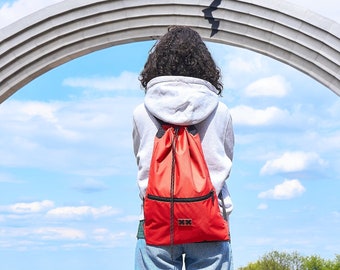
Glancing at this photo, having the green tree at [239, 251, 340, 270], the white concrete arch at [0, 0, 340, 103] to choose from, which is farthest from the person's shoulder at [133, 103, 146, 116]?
the green tree at [239, 251, 340, 270]

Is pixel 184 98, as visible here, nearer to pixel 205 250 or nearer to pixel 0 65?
pixel 205 250

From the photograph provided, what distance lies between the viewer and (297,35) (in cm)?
777

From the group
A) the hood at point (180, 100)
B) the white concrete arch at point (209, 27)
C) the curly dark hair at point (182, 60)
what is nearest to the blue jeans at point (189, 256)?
the hood at point (180, 100)

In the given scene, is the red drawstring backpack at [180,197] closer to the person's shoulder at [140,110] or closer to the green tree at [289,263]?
the person's shoulder at [140,110]

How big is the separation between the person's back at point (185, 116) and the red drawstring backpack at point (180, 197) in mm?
42

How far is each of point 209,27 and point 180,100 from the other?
5638mm

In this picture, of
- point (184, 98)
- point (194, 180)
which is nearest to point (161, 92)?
point (184, 98)

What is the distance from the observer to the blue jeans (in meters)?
2.18

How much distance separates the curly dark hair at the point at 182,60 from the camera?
2.28 meters

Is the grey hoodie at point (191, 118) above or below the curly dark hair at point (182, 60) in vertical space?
below

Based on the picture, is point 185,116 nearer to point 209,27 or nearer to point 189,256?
point 189,256

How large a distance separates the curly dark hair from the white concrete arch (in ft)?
17.8

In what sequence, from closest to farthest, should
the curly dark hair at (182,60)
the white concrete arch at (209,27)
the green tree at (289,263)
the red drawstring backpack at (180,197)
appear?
the red drawstring backpack at (180,197) → the curly dark hair at (182,60) → the white concrete arch at (209,27) → the green tree at (289,263)

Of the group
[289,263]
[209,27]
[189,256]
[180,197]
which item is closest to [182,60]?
[180,197]
